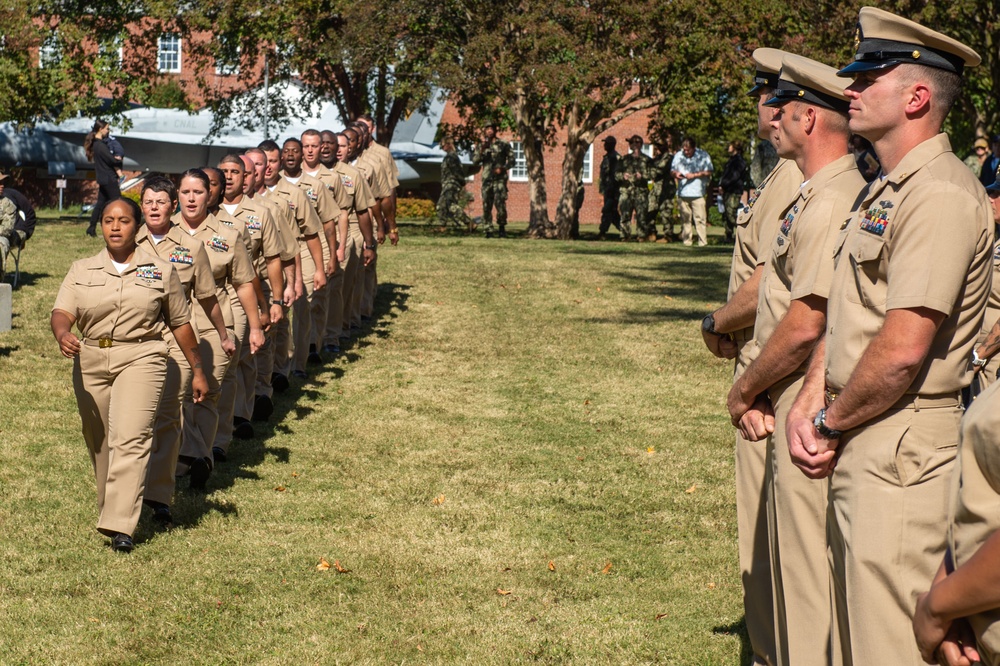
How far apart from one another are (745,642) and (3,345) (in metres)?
10.5

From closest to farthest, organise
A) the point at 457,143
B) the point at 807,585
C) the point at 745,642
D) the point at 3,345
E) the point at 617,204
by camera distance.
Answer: the point at 807,585 < the point at 745,642 < the point at 3,345 < the point at 617,204 < the point at 457,143

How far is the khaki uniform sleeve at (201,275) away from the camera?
8414 mm

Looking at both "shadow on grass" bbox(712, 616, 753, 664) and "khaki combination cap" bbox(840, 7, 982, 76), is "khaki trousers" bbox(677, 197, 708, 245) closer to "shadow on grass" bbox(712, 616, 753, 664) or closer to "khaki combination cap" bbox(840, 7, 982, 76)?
"shadow on grass" bbox(712, 616, 753, 664)

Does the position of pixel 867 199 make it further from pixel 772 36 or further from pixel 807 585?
pixel 772 36

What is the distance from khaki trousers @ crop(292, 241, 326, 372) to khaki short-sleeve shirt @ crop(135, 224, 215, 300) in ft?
14.0

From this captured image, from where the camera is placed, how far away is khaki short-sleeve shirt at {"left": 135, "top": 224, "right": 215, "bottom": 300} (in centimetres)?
833

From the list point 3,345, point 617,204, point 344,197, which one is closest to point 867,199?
point 344,197

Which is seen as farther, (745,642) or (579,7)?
(579,7)

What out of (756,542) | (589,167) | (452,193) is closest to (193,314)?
(756,542)

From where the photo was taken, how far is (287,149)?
12.6 meters

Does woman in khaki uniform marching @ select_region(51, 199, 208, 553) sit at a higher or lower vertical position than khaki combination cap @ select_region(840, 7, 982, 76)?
lower

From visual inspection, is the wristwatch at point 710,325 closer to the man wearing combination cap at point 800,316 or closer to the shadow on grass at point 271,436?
the man wearing combination cap at point 800,316

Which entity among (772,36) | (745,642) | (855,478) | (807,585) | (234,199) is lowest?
(745,642)

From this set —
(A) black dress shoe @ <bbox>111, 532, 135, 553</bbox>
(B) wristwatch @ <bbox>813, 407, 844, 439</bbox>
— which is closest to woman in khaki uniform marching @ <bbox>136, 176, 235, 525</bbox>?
(A) black dress shoe @ <bbox>111, 532, 135, 553</bbox>
